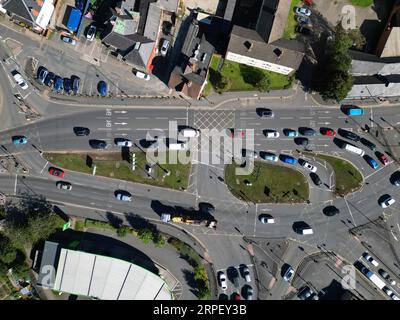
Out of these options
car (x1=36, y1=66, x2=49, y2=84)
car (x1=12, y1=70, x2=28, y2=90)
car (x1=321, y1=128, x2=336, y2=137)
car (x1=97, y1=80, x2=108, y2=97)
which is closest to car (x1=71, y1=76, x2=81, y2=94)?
car (x1=97, y1=80, x2=108, y2=97)

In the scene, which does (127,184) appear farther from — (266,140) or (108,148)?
(266,140)

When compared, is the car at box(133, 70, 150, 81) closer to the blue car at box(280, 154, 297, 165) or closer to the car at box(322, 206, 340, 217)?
the blue car at box(280, 154, 297, 165)

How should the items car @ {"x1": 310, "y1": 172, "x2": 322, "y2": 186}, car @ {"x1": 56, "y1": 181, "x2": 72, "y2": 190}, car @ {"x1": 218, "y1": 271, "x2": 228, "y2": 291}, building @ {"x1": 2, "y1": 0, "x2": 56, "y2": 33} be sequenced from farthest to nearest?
1. car @ {"x1": 310, "y1": 172, "x2": 322, "y2": 186}
2. car @ {"x1": 56, "y1": 181, "x2": 72, "y2": 190}
3. car @ {"x1": 218, "y1": 271, "x2": 228, "y2": 291}
4. building @ {"x1": 2, "y1": 0, "x2": 56, "y2": 33}

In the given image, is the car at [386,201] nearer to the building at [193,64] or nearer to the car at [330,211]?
the car at [330,211]

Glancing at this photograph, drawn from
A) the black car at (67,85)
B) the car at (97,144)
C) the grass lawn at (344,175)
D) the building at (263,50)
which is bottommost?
the car at (97,144)

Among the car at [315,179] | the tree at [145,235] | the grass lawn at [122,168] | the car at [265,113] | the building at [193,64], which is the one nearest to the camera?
the building at [193,64]

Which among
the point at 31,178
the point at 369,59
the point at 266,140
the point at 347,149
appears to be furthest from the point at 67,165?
the point at 369,59

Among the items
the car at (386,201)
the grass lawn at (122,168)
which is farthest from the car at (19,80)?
the car at (386,201)
